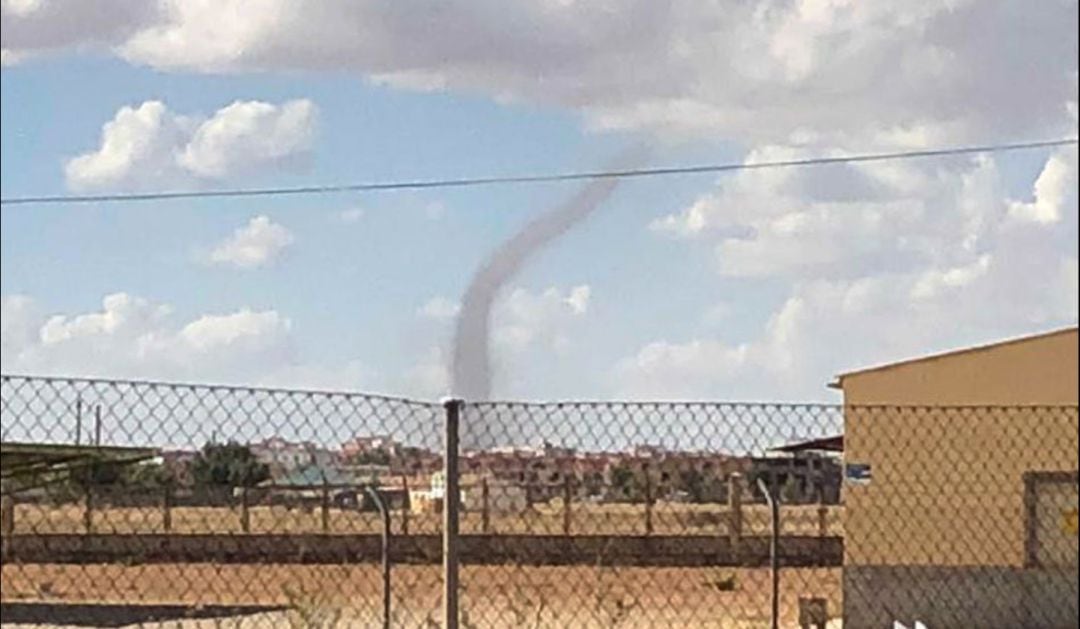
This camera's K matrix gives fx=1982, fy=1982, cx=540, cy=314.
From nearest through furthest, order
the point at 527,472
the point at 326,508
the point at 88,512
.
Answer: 1. the point at 527,472
2. the point at 88,512
3. the point at 326,508

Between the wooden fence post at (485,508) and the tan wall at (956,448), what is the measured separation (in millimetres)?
1621

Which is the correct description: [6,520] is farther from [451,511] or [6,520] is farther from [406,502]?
[406,502]

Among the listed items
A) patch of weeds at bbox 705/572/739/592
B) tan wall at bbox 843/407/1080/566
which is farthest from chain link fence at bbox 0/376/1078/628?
patch of weeds at bbox 705/572/739/592

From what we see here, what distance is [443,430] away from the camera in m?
6.26

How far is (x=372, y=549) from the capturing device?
15641 mm

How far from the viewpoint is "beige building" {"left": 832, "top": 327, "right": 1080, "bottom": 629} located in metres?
4.91

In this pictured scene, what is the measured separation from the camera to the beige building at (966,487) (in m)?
4.91

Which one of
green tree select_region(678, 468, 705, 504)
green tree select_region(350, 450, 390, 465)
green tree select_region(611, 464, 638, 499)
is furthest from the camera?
green tree select_region(678, 468, 705, 504)

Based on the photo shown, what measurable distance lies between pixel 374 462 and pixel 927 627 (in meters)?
1.97

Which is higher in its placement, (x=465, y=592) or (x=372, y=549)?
(x=372, y=549)

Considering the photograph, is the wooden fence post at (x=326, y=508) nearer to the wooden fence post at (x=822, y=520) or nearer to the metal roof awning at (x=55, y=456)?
the metal roof awning at (x=55, y=456)

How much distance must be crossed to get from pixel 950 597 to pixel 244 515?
599 cm

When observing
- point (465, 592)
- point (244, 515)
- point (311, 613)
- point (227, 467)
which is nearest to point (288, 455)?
point (227, 467)

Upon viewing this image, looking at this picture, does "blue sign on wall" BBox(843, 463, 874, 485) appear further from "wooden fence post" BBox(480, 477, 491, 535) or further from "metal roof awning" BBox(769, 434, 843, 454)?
"wooden fence post" BBox(480, 477, 491, 535)
